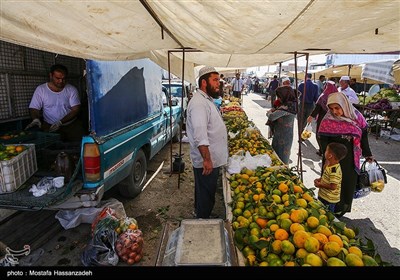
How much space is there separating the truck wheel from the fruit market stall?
239 centimetres

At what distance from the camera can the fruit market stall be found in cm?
185

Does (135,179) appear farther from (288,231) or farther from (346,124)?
(346,124)

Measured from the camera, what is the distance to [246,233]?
88.7 inches

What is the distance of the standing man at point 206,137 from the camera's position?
3406mm

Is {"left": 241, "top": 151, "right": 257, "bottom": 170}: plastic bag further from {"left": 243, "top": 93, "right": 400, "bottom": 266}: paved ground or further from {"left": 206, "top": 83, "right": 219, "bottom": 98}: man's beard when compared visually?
{"left": 243, "top": 93, "right": 400, "bottom": 266}: paved ground

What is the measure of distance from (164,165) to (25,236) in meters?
3.85

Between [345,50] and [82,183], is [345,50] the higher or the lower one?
the higher one

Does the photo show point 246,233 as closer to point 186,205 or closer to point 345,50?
point 186,205

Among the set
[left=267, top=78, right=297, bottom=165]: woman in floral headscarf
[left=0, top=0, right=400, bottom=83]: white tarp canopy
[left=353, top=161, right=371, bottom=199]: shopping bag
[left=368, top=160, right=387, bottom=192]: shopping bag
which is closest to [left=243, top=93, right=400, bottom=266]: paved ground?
[left=353, top=161, right=371, bottom=199]: shopping bag

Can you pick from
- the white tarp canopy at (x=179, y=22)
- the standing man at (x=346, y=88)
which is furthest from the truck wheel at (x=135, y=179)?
the standing man at (x=346, y=88)

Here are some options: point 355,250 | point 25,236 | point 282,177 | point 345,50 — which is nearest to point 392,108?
point 345,50

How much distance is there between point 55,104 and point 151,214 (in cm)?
255

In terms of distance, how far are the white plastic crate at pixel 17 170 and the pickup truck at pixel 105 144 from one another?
0.05 meters

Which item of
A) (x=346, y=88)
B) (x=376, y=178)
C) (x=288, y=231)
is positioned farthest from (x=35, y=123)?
(x=346, y=88)
